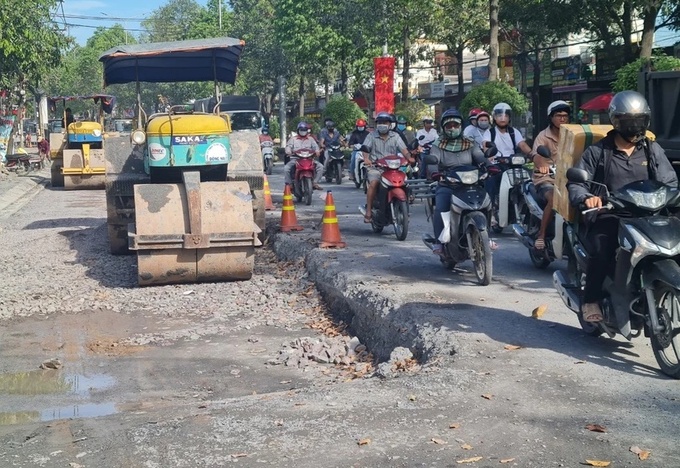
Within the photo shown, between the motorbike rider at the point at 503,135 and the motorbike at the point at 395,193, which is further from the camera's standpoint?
the motorbike rider at the point at 503,135

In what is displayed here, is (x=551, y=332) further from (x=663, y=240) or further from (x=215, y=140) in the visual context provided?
(x=215, y=140)

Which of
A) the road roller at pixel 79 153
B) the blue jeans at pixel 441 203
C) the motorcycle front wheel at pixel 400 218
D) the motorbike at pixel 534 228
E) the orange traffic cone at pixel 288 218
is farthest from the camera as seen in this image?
the road roller at pixel 79 153

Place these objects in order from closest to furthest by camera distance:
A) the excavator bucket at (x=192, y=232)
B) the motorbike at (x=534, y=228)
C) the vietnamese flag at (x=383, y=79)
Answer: the motorbike at (x=534, y=228) → the excavator bucket at (x=192, y=232) → the vietnamese flag at (x=383, y=79)

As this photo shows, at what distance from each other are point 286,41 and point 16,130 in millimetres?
13527

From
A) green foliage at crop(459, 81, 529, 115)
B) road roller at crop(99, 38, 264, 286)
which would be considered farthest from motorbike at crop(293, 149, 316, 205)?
green foliage at crop(459, 81, 529, 115)

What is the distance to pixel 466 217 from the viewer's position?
980 centimetres

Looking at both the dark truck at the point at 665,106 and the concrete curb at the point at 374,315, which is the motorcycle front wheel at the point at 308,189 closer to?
the concrete curb at the point at 374,315

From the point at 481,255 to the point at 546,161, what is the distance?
160 cm

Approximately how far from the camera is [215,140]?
11570mm

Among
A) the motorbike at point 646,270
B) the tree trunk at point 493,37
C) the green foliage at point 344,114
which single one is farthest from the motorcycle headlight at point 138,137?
the green foliage at point 344,114

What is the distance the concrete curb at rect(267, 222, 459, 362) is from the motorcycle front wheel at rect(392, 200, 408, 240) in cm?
143

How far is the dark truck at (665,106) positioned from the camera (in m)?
10.8

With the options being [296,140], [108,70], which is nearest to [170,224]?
[108,70]

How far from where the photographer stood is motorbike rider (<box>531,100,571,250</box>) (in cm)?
999
